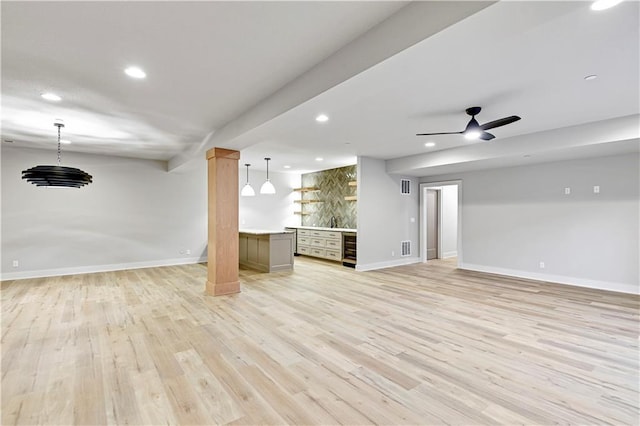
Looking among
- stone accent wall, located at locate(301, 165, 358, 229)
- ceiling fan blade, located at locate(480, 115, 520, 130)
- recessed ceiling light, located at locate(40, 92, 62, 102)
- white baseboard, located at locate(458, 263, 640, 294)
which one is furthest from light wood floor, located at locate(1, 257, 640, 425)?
stone accent wall, located at locate(301, 165, 358, 229)

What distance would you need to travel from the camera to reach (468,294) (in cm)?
508

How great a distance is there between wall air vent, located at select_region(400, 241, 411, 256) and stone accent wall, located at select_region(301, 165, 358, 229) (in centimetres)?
145

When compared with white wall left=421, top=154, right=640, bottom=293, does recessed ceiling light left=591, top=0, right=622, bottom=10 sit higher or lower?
higher

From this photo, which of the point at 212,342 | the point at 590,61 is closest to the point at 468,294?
the point at 590,61

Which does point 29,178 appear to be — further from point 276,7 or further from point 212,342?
point 276,7

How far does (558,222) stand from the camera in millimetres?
5973

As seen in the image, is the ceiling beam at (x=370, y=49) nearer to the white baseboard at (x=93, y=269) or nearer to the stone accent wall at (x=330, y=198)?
the stone accent wall at (x=330, y=198)

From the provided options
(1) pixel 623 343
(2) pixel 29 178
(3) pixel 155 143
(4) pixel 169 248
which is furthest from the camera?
(4) pixel 169 248

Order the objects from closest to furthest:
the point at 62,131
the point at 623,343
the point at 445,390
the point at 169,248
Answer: the point at 445,390, the point at 623,343, the point at 62,131, the point at 169,248

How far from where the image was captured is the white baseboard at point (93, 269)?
20.5 feet

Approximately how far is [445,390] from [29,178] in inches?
230

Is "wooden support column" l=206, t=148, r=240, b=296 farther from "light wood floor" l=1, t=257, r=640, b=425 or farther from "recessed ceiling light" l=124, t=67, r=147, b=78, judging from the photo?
"recessed ceiling light" l=124, t=67, r=147, b=78

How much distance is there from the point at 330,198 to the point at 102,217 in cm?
598

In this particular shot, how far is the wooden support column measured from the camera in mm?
5020
